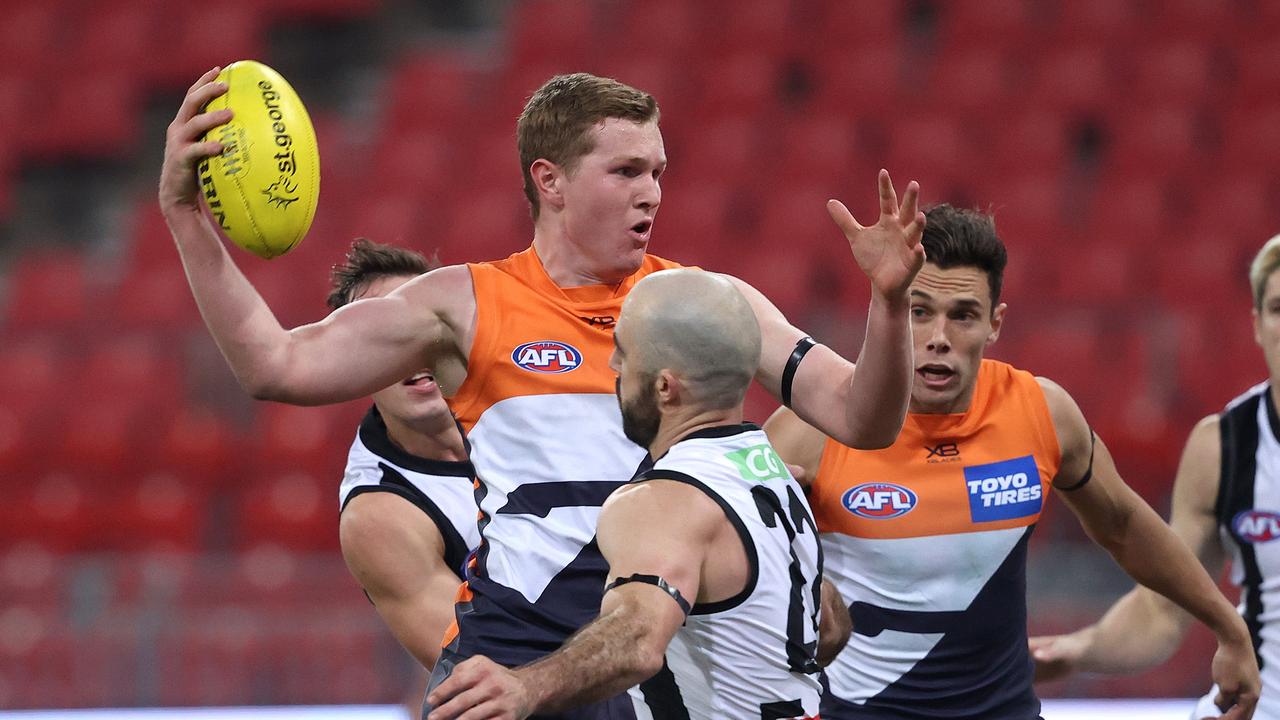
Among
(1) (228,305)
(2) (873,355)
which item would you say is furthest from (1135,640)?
(1) (228,305)

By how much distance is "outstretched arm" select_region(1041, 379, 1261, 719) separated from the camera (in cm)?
438

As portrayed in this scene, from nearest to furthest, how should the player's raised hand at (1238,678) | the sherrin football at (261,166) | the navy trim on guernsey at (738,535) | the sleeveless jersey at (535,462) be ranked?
1. the navy trim on guernsey at (738,535)
2. the sherrin football at (261,166)
3. the sleeveless jersey at (535,462)
4. the player's raised hand at (1238,678)

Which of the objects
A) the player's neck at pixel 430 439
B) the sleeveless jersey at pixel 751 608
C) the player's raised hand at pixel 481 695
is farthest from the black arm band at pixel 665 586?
the player's neck at pixel 430 439

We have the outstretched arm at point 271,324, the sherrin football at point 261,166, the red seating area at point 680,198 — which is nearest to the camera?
the outstretched arm at point 271,324

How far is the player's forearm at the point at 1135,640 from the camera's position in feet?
16.5

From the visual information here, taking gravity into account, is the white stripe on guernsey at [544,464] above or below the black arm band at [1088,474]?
below

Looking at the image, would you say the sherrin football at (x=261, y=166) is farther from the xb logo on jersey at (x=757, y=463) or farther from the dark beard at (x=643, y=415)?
the xb logo on jersey at (x=757, y=463)

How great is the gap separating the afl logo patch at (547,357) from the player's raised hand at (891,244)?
70 cm

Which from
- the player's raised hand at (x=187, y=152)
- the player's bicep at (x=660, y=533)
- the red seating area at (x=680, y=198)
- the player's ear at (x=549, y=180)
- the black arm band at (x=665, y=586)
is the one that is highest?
the red seating area at (x=680, y=198)

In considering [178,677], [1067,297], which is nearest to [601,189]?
[178,677]

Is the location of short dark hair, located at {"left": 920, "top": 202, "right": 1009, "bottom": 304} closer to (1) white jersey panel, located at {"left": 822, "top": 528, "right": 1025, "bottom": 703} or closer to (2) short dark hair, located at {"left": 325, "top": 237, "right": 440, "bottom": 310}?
(1) white jersey panel, located at {"left": 822, "top": 528, "right": 1025, "bottom": 703}

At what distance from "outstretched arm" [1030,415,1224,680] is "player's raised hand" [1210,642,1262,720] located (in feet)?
1.46

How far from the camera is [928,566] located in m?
4.20

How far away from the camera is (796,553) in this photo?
312 centimetres
